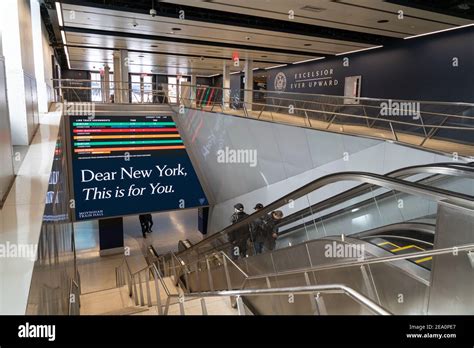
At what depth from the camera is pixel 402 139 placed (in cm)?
643

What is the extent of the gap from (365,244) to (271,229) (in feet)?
6.69

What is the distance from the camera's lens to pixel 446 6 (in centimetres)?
845

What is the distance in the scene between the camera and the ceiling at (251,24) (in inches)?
332

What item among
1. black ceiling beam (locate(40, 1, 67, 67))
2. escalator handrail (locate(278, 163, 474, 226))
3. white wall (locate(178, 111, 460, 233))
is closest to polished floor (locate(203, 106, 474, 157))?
white wall (locate(178, 111, 460, 233))

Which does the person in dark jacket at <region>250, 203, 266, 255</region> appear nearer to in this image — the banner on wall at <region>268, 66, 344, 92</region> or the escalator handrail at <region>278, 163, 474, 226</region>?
the escalator handrail at <region>278, 163, 474, 226</region>

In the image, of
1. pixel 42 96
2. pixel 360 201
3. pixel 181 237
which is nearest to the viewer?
pixel 360 201

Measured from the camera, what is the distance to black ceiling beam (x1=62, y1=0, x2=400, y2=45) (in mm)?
9016

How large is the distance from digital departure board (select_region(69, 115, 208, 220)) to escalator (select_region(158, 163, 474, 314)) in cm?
437

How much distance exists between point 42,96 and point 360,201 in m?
8.30

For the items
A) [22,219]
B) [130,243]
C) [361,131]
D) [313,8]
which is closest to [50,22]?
[130,243]

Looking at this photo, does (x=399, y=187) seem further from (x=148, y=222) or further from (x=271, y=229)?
(x=148, y=222)

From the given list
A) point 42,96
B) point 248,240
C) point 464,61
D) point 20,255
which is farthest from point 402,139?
point 42,96
